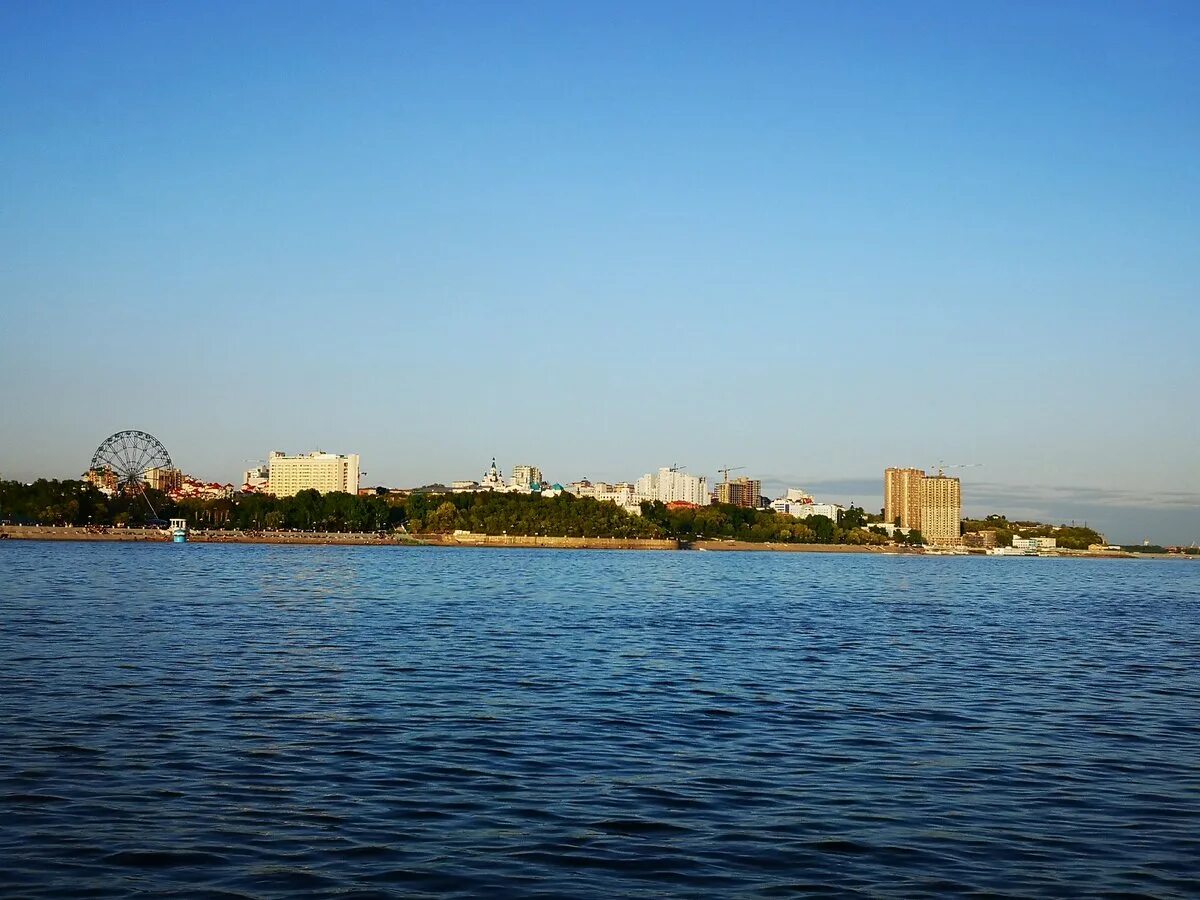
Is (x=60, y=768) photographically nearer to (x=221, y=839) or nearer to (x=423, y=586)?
(x=221, y=839)

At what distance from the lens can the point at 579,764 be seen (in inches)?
585

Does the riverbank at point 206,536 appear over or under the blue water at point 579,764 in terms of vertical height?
over

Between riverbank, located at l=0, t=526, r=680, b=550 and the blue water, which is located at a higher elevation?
riverbank, located at l=0, t=526, r=680, b=550

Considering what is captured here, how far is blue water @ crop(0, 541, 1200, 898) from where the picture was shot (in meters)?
10.3

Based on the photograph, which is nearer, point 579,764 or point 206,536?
point 579,764

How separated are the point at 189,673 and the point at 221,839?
12.4 meters

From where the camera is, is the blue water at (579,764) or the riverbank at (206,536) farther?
the riverbank at (206,536)

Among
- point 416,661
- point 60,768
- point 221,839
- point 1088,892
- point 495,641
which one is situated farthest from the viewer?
point 495,641

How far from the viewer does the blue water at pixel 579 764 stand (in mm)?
10344

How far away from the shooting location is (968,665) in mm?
28156

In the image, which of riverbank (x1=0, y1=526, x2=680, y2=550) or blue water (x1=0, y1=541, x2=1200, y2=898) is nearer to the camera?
blue water (x1=0, y1=541, x2=1200, y2=898)

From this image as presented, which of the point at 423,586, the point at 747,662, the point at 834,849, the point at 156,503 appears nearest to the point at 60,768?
the point at 834,849

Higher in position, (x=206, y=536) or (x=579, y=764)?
(x=206, y=536)

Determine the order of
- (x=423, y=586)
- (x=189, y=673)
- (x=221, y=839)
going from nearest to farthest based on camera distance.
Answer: (x=221, y=839), (x=189, y=673), (x=423, y=586)
